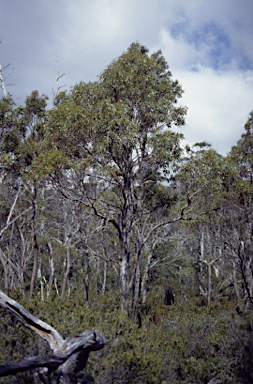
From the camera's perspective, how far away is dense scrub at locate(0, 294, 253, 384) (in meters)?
4.27

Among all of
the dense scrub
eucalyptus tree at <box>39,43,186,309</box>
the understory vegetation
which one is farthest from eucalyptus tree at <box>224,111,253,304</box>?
the dense scrub

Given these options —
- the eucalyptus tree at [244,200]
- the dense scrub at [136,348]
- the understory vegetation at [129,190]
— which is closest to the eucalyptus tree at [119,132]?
the understory vegetation at [129,190]

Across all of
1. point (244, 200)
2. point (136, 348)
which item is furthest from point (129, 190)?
point (244, 200)

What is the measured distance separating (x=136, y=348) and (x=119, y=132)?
654cm

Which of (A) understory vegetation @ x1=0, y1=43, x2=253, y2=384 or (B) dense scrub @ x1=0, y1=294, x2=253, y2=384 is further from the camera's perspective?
(A) understory vegetation @ x1=0, y1=43, x2=253, y2=384

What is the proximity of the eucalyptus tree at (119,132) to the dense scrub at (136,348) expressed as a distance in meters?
2.97

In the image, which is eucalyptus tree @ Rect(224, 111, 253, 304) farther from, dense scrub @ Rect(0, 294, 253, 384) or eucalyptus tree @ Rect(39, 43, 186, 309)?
dense scrub @ Rect(0, 294, 253, 384)

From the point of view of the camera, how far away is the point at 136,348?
195 inches

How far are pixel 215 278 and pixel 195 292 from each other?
2612mm

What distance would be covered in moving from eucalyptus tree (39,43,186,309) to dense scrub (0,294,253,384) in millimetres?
2969

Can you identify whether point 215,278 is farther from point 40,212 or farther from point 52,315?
point 52,315

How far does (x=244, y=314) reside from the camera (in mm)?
5754

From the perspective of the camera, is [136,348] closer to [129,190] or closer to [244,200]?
[129,190]

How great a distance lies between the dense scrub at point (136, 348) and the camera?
14.0 feet
